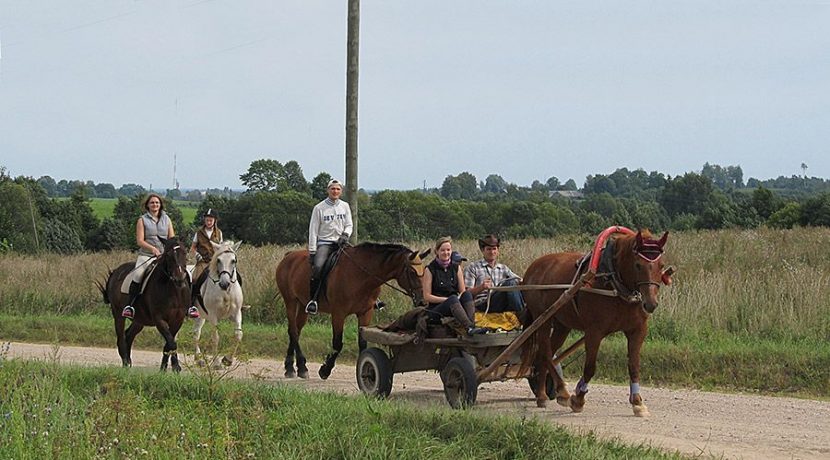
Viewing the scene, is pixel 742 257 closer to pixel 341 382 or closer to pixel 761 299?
pixel 761 299

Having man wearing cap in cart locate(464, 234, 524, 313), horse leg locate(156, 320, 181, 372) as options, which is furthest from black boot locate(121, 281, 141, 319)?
man wearing cap in cart locate(464, 234, 524, 313)

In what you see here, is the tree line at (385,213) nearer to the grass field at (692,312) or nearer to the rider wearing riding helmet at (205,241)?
the grass field at (692,312)

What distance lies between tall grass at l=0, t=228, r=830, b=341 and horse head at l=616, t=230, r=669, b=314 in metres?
5.69

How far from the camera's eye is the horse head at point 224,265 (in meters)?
15.8

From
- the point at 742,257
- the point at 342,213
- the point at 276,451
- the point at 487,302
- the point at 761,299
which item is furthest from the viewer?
the point at 742,257

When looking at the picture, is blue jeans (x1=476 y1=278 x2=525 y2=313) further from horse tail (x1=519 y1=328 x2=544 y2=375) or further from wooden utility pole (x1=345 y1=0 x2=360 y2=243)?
wooden utility pole (x1=345 y1=0 x2=360 y2=243)

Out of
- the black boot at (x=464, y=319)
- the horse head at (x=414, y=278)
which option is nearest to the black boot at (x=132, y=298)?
the horse head at (x=414, y=278)

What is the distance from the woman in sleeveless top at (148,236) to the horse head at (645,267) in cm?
695

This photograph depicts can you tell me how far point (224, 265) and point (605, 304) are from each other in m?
6.65

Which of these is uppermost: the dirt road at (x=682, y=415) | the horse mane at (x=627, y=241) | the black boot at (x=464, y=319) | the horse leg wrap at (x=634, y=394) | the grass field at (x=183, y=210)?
the grass field at (x=183, y=210)

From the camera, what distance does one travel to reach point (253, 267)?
24.2 m

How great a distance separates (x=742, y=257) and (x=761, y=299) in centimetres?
442

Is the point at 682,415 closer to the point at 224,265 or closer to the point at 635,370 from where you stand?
the point at 635,370

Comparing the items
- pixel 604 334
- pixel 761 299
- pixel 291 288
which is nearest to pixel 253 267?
pixel 291 288
